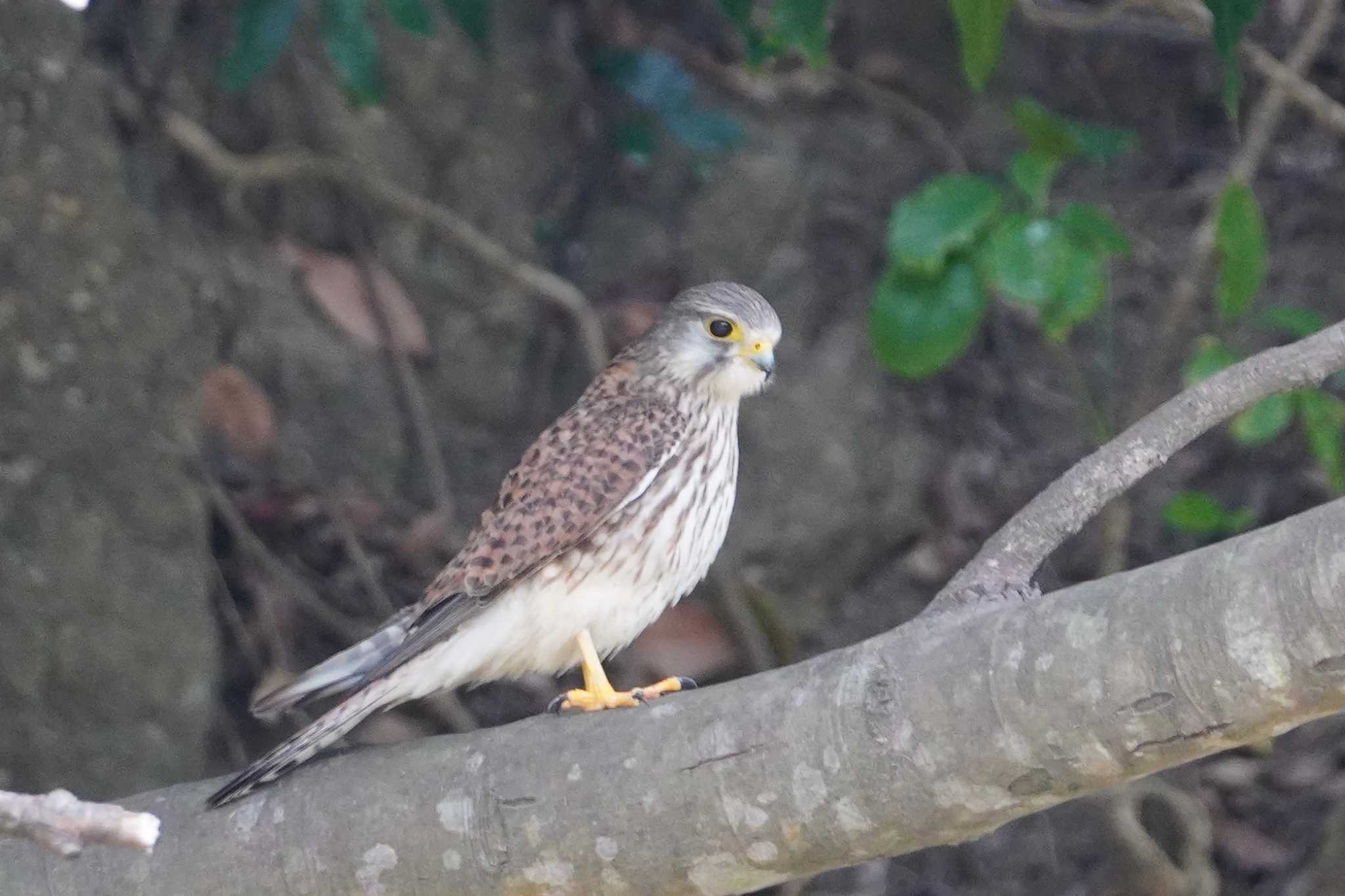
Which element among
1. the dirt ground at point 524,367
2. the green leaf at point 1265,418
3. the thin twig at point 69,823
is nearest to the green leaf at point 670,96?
the dirt ground at point 524,367

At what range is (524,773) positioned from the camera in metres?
2.38

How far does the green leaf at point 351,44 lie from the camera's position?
3.69 metres

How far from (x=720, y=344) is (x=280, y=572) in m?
1.37

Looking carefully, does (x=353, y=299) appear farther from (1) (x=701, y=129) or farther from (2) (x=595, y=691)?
(2) (x=595, y=691)

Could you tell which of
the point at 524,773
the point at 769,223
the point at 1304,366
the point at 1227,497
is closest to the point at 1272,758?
the point at 1227,497

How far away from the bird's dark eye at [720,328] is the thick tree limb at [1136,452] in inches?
41.4

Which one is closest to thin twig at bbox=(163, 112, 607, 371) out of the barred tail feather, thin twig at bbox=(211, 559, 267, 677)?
thin twig at bbox=(211, 559, 267, 677)

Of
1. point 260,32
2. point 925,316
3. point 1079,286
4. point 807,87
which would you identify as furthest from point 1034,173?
point 807,87

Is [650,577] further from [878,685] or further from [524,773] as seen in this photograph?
[878,685]

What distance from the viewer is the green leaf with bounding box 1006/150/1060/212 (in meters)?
3.55

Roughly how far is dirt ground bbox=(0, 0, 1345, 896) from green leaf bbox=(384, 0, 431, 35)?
0.85 m

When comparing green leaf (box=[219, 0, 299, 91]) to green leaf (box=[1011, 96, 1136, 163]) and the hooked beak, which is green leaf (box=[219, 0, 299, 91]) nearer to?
→ the hooked beak

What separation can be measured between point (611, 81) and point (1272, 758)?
243 centimetres

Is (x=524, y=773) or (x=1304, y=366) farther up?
(x=1304, y=366)
